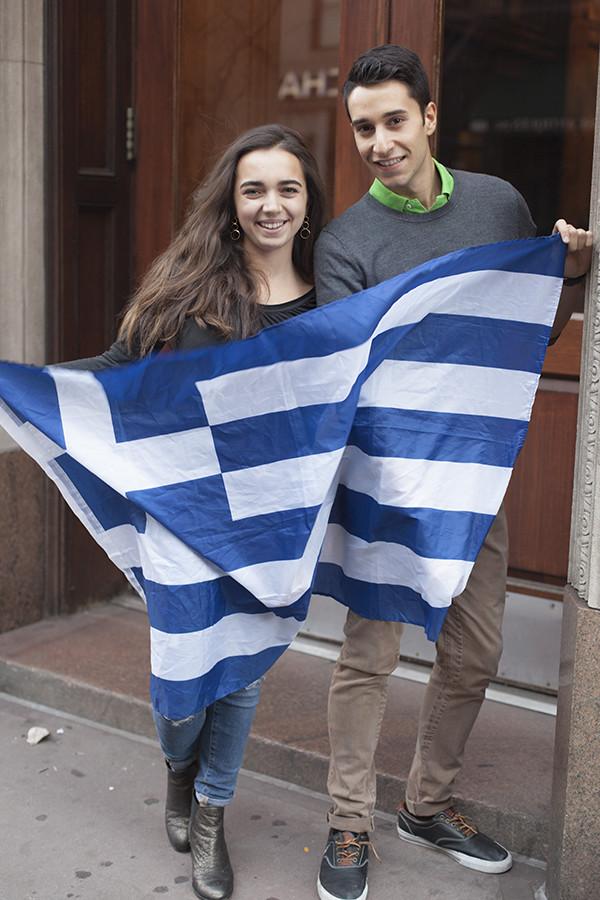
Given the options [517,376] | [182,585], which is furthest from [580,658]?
[182,585]

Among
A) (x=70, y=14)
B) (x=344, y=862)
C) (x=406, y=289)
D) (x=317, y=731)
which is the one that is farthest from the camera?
(x=70, y=14)

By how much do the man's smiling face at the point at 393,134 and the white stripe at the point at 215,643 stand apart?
43.9 inches

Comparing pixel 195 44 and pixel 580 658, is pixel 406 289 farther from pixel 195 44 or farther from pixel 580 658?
pixel 195 44

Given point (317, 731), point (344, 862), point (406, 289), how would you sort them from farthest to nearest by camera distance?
point (317, 731)
point (344, 862)
point (406, 289)

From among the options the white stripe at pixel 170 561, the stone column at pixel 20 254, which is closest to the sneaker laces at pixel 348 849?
the white stripe at pixel 170 561

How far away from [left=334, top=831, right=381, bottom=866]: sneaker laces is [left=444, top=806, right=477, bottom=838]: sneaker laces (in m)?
0.32

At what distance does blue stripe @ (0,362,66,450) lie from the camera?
3066 mm

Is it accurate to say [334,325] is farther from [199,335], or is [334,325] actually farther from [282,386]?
[199,335]

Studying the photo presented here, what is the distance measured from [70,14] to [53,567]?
6.97ft

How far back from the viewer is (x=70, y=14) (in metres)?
4.74

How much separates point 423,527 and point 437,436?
0.22 m

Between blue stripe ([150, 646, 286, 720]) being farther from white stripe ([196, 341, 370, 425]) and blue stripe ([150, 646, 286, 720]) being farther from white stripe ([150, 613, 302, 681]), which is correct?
white stripe ([196, 341, 370, 425])

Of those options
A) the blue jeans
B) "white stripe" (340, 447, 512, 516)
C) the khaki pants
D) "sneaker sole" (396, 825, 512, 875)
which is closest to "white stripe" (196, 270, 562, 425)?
"white stripe" (340, 447, 512, 516)

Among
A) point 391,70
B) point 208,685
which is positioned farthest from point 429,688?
point 391,70
